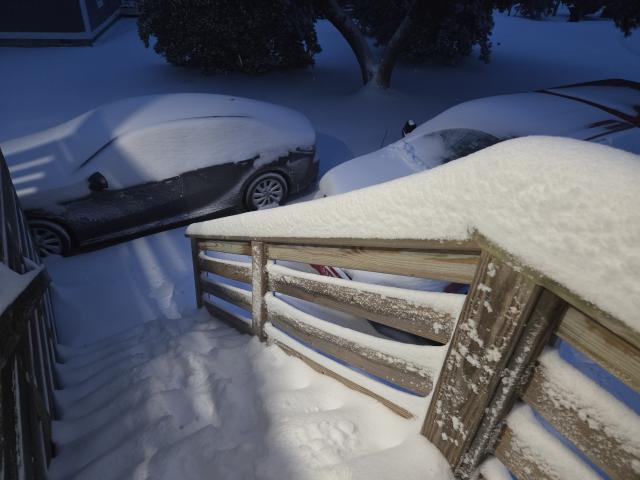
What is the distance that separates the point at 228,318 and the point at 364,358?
69.0 inches

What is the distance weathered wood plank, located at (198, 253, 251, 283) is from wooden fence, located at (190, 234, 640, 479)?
104 cm

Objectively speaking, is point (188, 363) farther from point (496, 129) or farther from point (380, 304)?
point (496, 129)

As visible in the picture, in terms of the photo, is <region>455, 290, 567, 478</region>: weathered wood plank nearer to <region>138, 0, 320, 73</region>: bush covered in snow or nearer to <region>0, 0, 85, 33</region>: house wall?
<region>138, 0, 320, 73</region>: bush covered in snow

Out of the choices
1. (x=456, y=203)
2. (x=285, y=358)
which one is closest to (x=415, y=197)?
(x=456, y=203)

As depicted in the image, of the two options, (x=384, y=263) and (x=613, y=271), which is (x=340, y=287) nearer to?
(x=384, y=263)

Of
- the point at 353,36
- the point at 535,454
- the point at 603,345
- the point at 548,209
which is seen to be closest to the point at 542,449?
the point at 535,454

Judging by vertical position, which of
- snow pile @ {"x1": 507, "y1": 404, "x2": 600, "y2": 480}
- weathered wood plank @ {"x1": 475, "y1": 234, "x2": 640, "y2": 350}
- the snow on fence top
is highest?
the snow on fence top

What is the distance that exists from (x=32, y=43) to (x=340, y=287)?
17.3 m

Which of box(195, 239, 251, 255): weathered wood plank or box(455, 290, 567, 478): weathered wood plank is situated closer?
box(455, 290, 567, 478): weathered wood plank

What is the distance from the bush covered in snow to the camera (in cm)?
966

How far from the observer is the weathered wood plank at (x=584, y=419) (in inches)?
26.1

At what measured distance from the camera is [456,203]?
2.79 ft

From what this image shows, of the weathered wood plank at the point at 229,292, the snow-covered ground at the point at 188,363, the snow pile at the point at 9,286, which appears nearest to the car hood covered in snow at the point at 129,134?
the snow-covered ground at the point at 188,363

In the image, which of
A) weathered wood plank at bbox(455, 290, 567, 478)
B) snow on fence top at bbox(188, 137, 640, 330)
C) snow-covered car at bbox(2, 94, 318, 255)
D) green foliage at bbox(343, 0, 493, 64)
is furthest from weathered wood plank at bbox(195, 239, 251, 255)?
green foliage at bbox(343, 0, 493, 64)
